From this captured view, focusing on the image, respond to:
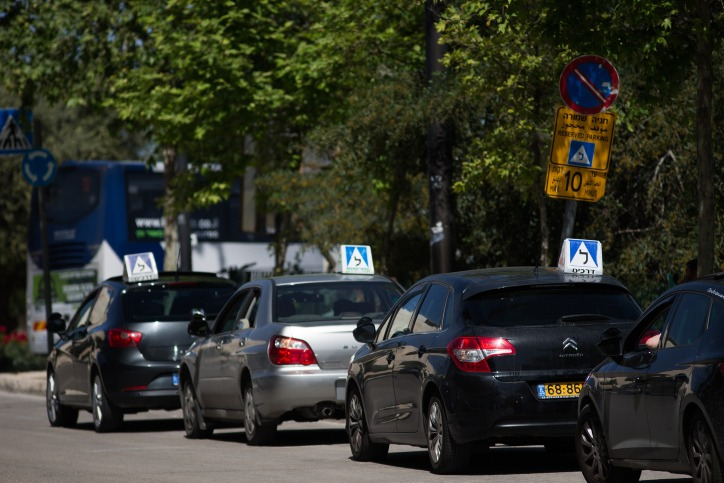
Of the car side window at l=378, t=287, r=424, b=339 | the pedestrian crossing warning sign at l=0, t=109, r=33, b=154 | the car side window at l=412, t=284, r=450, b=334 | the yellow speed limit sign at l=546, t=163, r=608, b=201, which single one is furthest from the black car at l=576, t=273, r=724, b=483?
the pedestrian crossing warning sign at l=0, t=109, r=33, b=154

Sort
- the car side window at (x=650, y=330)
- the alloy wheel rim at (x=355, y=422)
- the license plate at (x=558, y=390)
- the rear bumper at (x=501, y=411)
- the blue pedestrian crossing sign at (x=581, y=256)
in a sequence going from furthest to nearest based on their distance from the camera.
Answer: the alloy wheel rim at (x=355, y=422) < the blue pedestrian crossing sign at (x=581, y=256) < the license plate at (x=558, y=390) < the rear bumper at (x=501, y=411) < the car side window at (x=650, y=330)

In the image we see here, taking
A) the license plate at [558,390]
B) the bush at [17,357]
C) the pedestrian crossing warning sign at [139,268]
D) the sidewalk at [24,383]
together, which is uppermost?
the pedestrian crossing warning sign at [139,268]

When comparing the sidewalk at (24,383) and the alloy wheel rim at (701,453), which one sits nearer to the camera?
the alloy wheel rim at (701,453)

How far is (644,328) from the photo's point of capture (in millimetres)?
9859

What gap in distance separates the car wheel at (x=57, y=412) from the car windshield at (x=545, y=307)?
374 inches

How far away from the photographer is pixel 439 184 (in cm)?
1841

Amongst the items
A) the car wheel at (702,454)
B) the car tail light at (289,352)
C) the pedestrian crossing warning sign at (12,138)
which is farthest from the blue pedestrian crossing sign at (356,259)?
the pedestrian crossing warning sign at (12,138)

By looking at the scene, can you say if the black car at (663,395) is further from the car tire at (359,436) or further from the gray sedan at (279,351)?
the gray sedan at (279,351)

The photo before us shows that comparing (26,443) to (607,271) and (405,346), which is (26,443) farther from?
(607,271)

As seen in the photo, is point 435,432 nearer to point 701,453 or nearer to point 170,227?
point 701,453

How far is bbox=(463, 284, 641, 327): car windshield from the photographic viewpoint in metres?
11.4

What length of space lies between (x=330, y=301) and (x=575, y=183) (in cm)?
287

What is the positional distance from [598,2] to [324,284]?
12.9 ft

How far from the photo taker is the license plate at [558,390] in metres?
11.2
